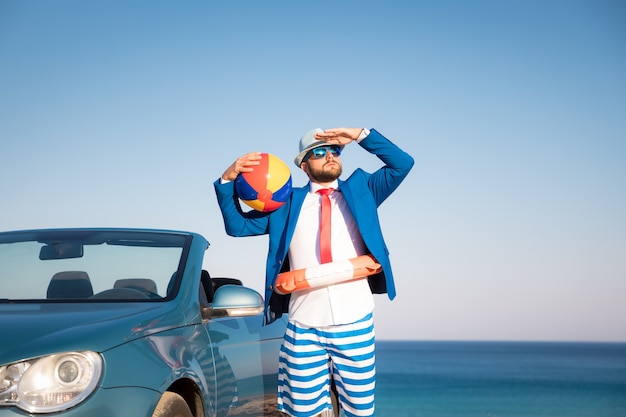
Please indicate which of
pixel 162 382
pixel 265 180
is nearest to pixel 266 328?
pixel 265 180

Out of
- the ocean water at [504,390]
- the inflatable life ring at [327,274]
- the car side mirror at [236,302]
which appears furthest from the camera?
the ocean water at [504,390]

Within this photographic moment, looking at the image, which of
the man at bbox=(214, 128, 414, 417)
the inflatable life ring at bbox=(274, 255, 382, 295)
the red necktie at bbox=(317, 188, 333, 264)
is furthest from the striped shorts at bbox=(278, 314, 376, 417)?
the red necktie at bbox=(317, 188, 333, 264)

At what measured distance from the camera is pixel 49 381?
8.77 ft

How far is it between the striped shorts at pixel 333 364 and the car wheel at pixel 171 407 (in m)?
0.76

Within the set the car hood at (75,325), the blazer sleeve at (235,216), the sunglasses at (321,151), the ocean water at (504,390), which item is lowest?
the ocean water at (504,390)

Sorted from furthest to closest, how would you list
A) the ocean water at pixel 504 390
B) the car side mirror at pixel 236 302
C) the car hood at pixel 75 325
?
the ocean water at pixel 504 390, the car side mirror at pixel 236 302, the car hood at pixel 75 325

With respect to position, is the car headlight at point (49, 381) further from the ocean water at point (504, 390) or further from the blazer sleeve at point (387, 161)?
the ocean water at point (504, 390)

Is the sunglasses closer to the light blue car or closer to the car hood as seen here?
the light blue car

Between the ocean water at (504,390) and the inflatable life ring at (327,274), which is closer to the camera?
the inflatable life ring at (327,274)

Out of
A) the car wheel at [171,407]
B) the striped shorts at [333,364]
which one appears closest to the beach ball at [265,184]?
the striped shorts at [333,364]

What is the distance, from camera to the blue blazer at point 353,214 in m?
4.04

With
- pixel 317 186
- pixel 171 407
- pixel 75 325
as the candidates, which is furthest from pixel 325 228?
pixel 75 325

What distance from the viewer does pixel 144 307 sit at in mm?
3449

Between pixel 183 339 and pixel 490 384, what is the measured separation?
7482cm
